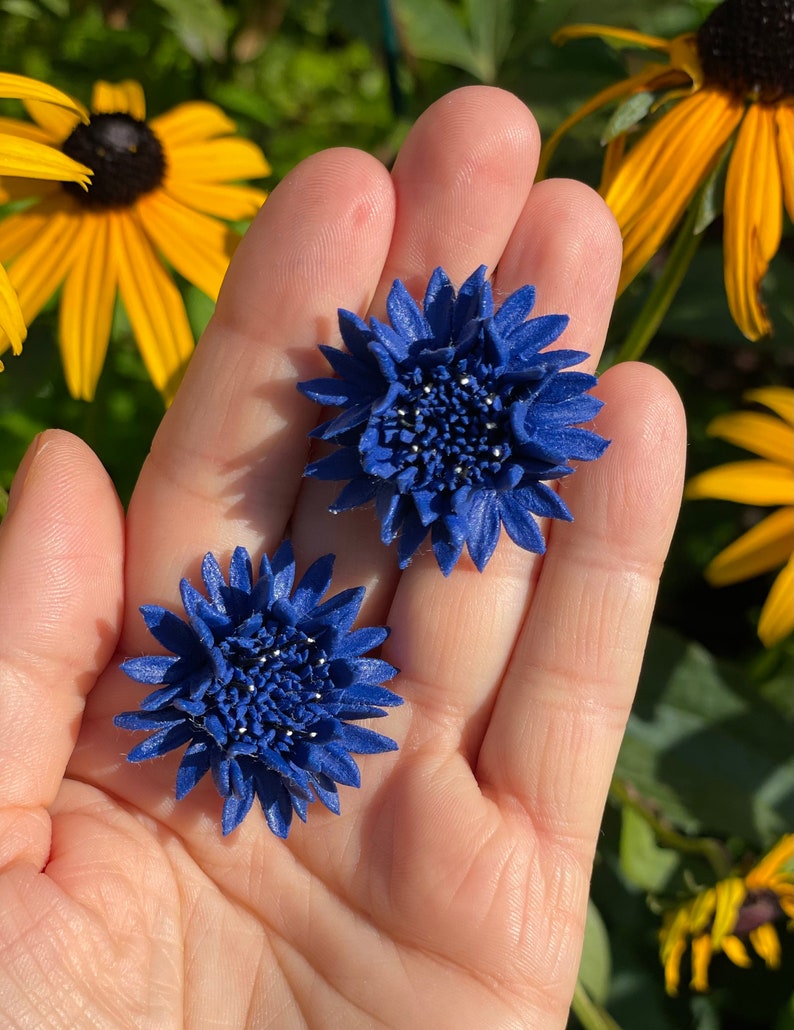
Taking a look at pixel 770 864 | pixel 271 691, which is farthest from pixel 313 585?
pixel 770 864

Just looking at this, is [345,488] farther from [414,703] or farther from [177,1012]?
[177,1012]

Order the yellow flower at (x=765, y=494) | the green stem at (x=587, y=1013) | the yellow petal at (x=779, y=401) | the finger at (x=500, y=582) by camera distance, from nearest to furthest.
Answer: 1. the finger at (x=500, y=582)
2. the green stem at (x=587, y=1013)
3. the yellow flower at (x=765, y=494)
4. the yellow petal at (x=779, y=401)

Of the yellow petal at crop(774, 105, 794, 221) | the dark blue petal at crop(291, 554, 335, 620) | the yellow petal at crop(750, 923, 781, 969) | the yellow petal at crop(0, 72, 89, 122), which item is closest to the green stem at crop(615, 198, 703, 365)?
the yellow petal at crop(774, 105, 794, 221)

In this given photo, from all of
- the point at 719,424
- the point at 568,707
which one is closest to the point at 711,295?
the point at 719,424

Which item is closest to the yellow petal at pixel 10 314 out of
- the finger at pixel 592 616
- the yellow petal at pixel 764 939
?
the finger at pixel 592 616

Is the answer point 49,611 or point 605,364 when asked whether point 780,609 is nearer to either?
point 605,364

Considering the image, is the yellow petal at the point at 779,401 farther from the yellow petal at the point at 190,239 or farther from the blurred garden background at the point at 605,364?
the yellow petal at the point at 190,239
